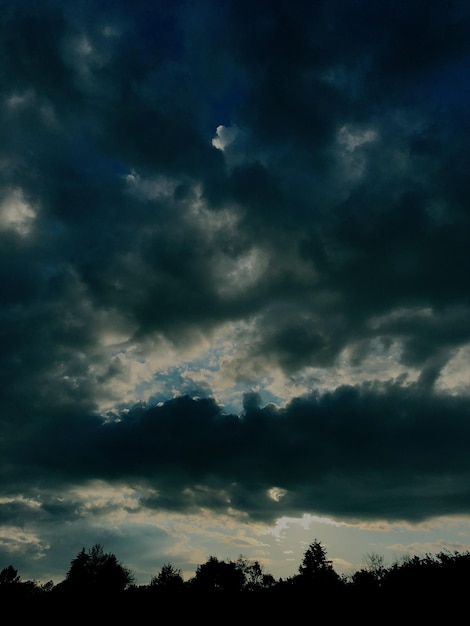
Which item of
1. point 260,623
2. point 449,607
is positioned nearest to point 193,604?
point 260,623

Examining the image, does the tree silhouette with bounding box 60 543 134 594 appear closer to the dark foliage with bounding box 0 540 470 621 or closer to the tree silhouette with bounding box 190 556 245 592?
the dark foliage with bounding box 0 540 470 621

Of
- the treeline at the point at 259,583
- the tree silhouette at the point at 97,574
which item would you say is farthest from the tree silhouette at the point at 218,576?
the tree silhouette at the point at 97,574

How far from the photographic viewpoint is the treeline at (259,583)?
4862 centimetres

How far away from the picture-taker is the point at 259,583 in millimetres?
140625

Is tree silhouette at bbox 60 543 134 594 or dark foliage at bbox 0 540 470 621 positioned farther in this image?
tree silhouette at bbox 60 543 134 594

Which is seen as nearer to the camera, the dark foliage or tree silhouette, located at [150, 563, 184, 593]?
the dark foliage

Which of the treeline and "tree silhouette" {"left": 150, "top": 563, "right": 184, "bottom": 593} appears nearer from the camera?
the treeline

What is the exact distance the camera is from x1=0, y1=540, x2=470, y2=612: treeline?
48625mm

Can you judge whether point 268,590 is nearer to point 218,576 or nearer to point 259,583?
point 218,576

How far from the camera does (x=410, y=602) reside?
45.4 metres

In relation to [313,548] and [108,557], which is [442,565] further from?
[108,557]

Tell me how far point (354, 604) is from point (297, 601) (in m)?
12.2

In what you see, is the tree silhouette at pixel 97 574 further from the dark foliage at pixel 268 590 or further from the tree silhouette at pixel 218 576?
the tree silhouette at pixel 218 576

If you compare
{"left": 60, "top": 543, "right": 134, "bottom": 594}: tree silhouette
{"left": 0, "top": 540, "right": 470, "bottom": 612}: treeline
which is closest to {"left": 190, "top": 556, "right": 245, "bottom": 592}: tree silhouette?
{"left": 0, "top": 540, "right": 470, "bottom": 612}: treeline
